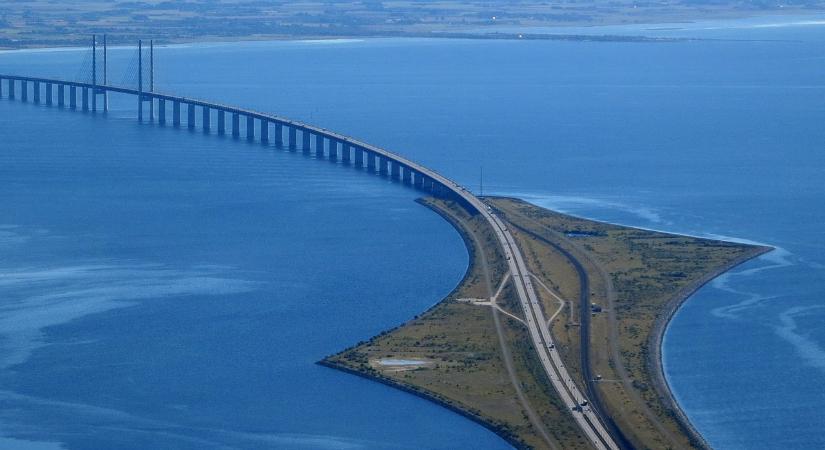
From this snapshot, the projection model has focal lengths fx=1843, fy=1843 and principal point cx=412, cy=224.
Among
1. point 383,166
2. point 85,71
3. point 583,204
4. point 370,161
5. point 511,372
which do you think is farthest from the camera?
point 85,71

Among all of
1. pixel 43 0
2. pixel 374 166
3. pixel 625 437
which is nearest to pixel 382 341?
pixel 625 437

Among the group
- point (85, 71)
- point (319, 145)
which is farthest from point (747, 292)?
point (85, 71)

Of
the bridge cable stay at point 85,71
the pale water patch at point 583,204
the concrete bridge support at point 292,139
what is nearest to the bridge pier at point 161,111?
→ the concrete bridge support at point 292,139

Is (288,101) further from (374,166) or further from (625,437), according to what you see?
(625,437)

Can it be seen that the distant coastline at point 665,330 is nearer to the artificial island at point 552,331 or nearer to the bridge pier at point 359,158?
the artificial island at point 552,331

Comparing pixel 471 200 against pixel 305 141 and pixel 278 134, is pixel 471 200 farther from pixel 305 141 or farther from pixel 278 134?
pixel 278 134

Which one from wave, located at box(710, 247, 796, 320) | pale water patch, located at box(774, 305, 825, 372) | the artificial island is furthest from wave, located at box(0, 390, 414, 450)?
wave, located at box(710, 247, 796, 320)

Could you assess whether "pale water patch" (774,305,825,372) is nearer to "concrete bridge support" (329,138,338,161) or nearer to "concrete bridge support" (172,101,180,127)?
"concrete bridge support" (329,138,338,161)
